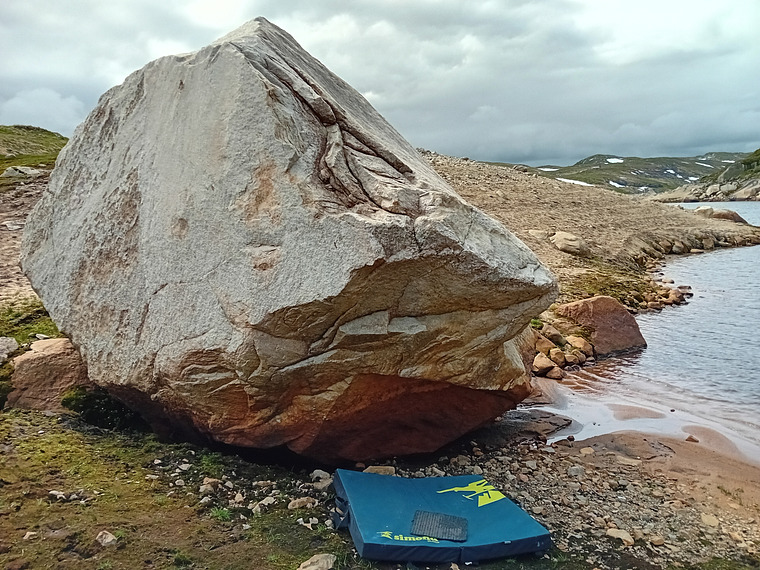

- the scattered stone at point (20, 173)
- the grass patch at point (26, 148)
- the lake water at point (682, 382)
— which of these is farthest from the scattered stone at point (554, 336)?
the scattered stone at point (20, 173)

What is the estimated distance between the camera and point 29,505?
6.08 meters

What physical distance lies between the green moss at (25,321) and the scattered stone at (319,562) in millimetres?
6228

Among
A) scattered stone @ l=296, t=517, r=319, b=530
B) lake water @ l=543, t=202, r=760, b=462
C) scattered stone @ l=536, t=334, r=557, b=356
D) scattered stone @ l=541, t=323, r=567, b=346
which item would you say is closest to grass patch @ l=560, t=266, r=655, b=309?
lake water @ l=543, t=202, r=760, b=462

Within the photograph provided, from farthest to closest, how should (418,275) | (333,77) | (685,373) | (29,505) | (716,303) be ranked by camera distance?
1. (716,303)
2. (685,373)
3. (333,77)
4. (418,275)
5. (29,505)

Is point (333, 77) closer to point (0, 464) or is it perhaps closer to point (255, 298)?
point (255, 298)

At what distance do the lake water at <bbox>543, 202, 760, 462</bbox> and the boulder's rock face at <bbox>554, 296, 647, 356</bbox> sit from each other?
417 millimetres

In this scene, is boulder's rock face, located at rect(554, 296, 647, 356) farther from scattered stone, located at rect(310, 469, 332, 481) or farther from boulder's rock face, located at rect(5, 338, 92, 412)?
boulder's rock face, located at rect(5, 338, 92, 412)

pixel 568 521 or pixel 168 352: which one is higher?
pixel 168 352

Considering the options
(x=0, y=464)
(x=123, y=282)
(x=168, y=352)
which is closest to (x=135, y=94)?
(x=123, y=282)

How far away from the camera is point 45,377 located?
8633 millimetres

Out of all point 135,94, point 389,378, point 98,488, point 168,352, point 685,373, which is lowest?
point 685,373

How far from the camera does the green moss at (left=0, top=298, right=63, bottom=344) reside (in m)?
10.1

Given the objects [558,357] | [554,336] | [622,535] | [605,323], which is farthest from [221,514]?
[605,323]

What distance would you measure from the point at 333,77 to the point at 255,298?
4863mm
